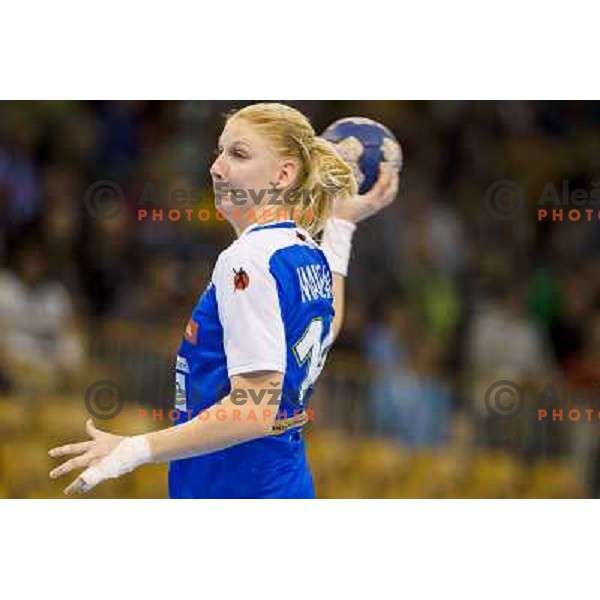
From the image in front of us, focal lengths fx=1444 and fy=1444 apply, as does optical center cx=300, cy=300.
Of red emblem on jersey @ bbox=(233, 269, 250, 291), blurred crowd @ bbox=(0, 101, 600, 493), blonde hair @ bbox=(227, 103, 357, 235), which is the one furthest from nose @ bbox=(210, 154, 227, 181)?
blurred crowd @ bbox=(0, 101, 600, 493)

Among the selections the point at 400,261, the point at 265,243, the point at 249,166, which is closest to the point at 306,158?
the point at 249,166

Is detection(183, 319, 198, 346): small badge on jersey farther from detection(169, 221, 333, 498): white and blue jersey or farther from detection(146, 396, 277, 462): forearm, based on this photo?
detection(146, 396, 277, 462): forearm

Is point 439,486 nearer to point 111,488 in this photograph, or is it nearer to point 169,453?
point 111,488

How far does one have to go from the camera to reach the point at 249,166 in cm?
450

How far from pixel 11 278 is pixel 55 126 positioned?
2.03m

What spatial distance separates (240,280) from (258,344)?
0.21 meters

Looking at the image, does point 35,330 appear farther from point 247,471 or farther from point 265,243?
point 265,243

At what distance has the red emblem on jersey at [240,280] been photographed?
427cm

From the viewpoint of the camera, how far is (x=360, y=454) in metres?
8.91

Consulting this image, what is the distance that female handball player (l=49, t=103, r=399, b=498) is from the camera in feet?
13.8

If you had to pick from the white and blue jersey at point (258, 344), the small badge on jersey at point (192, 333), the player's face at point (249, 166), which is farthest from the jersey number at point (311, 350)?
the player's face at point (249, 166)

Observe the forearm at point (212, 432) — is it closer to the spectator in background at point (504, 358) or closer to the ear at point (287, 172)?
the ear at point (287, 172)

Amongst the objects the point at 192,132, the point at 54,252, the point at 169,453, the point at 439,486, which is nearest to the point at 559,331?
the point at 439,486

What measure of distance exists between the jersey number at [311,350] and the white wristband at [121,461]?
55 cm
